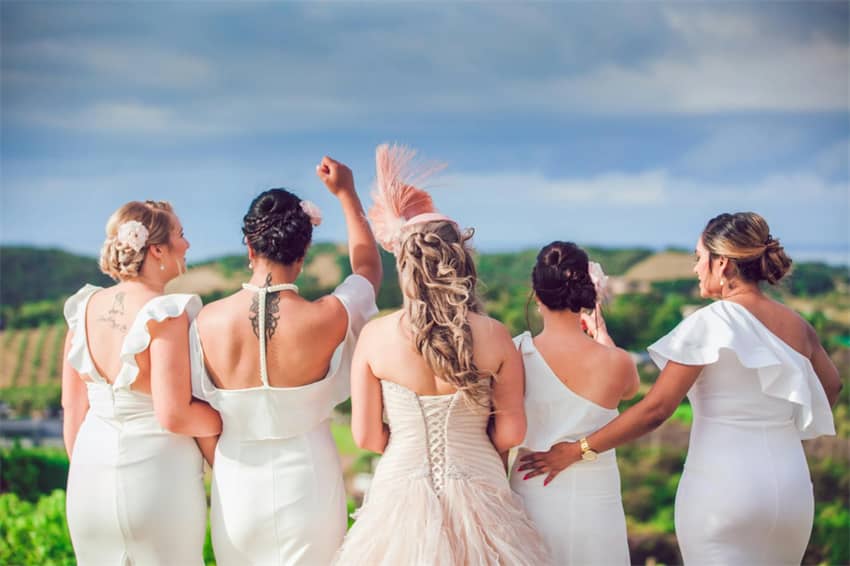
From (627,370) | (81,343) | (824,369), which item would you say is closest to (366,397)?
(627,370)

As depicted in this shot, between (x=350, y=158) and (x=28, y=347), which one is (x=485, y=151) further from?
(x=28, y=347)

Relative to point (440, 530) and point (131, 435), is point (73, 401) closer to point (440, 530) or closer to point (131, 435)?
point (131, 435)

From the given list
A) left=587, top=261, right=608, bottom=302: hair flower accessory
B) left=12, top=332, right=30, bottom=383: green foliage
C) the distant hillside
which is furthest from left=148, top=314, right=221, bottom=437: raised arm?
the distant hillside

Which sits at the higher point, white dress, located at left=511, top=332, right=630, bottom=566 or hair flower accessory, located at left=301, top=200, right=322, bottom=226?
hair flower accessory, located at left=301, top=200, right=322, bottom=226

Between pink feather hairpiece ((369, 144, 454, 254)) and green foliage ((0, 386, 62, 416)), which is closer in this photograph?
pink feather hairpiece ((369, 144, 454, 254))

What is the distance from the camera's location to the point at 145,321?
2830 millimetres

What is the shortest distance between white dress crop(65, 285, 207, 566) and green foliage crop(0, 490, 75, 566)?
2.12m

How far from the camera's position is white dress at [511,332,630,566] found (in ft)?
9.12

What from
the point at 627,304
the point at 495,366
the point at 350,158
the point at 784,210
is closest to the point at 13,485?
the point at 495,366

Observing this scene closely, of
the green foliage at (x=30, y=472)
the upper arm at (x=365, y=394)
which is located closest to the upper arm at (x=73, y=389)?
the upper arm at (x=365, y=394)

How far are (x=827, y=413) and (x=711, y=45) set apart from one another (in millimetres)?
21908

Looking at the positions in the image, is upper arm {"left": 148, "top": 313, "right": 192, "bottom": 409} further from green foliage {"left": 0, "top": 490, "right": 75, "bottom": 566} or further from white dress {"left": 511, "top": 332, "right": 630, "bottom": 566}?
green foliage {"left": 0, "top": 490, "right": 75, "bottom": 566}

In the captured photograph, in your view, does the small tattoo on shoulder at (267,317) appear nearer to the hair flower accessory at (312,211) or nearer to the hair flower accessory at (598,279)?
the hair flower accessory at (312,211)

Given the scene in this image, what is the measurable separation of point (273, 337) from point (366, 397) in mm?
374
